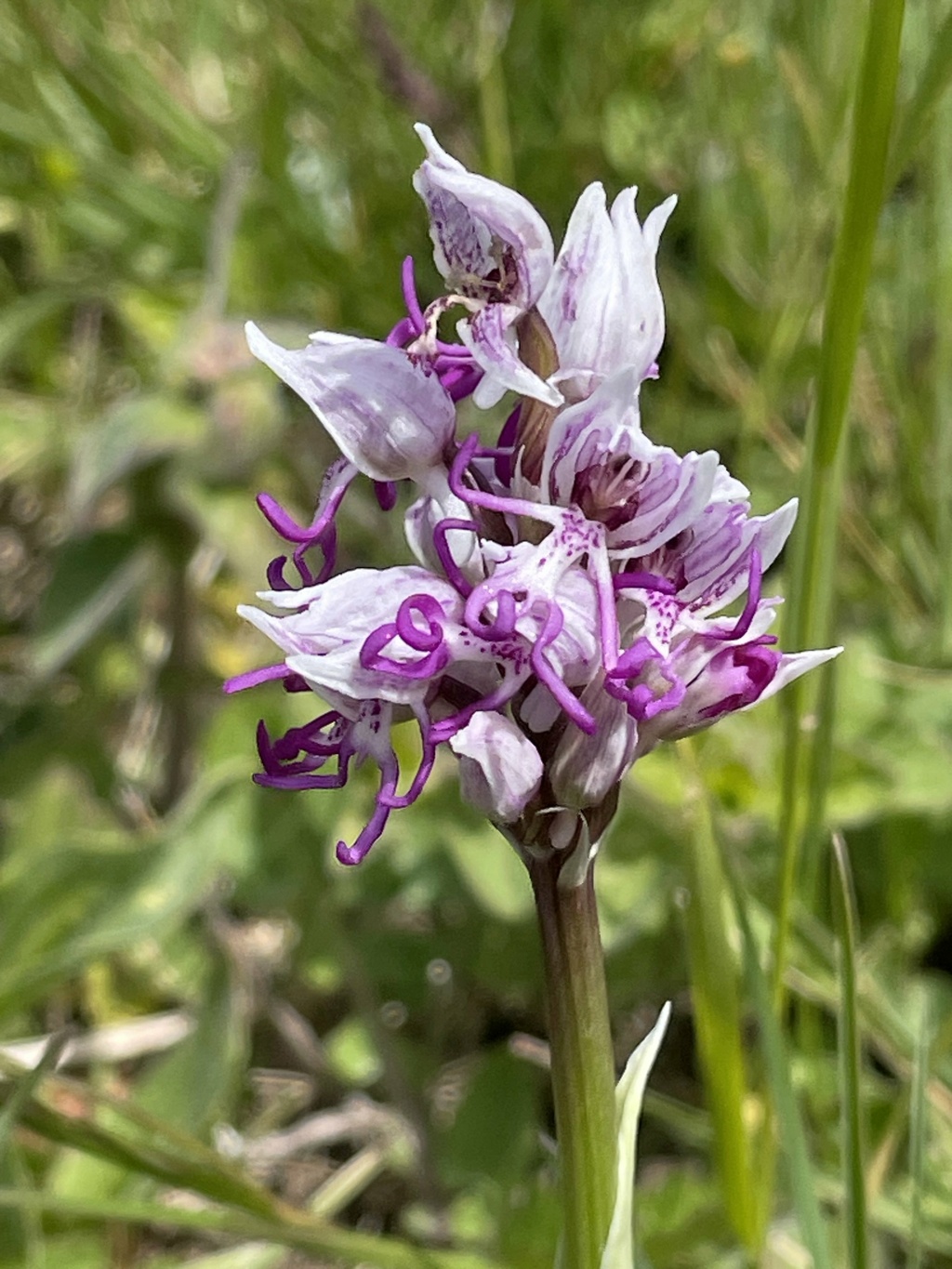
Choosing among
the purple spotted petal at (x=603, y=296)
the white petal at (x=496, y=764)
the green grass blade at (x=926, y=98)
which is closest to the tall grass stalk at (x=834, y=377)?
the green grass blade at (x=926, y=98)

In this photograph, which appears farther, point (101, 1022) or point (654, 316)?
point (101, 1022)

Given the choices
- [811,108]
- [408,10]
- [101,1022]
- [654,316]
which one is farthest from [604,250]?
[408,10]

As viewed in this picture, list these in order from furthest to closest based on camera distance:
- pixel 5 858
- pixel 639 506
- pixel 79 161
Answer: pixel 79 161
pixel 5 858
pixel 639 506

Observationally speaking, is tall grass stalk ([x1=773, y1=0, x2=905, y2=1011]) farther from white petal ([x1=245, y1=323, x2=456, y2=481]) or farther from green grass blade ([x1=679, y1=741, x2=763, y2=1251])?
white petal ([x1=245, y1=323, x2=456, y2=481])

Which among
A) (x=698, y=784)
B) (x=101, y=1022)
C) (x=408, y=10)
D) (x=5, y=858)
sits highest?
(x=408, y=10)

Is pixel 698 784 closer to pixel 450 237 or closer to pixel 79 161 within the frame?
pixel 450 237

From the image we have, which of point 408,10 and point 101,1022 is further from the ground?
point 408,10

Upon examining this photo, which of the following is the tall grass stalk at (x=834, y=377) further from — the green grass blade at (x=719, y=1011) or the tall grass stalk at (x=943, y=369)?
the tall grass stalk at (x=943, y=369)
